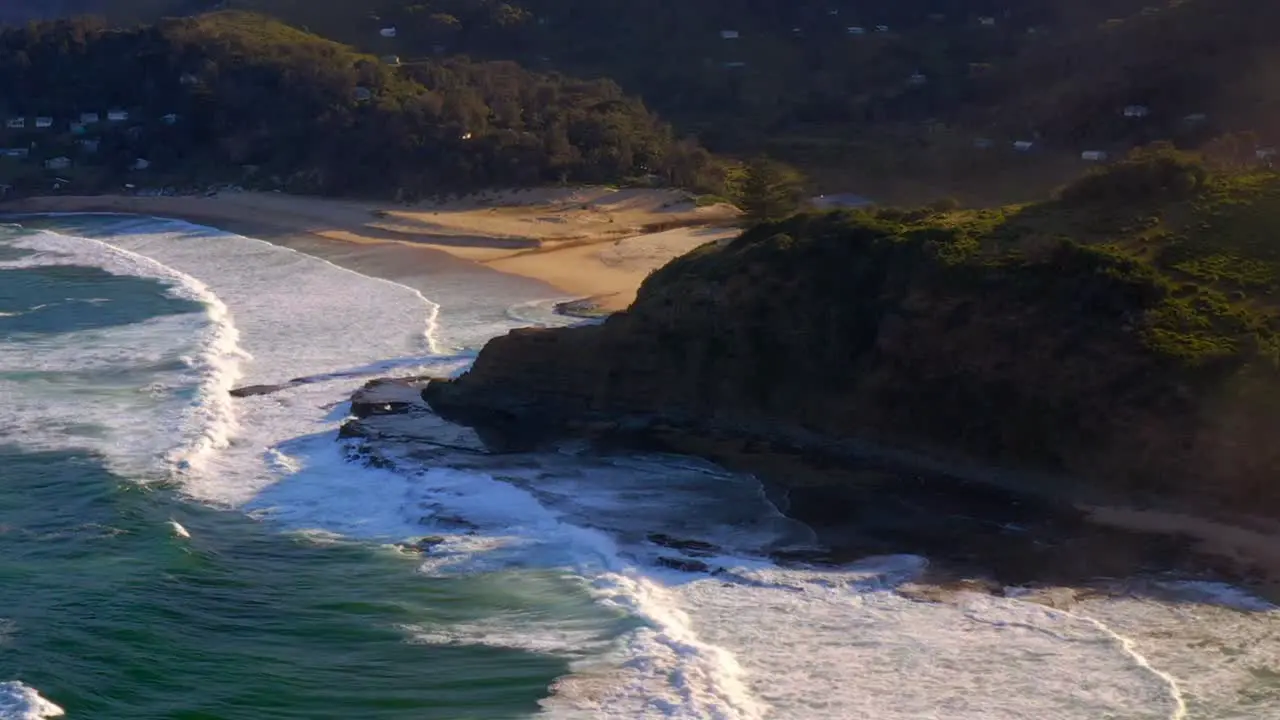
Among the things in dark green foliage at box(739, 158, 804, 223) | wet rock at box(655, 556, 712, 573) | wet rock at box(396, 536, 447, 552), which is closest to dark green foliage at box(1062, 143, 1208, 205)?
wet rock at box(655, 556, 712, 573)

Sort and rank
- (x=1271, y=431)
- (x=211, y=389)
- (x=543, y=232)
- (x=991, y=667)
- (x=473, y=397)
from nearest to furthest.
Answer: (x=991, y=667)
(x=1271, y=431)
(x=473, y=397)
(x=211, y=389)
(x=543, y=232)

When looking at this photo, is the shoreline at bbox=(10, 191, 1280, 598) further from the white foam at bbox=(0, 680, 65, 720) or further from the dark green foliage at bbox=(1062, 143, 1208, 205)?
the white foam at bbox=(0, 680, 65, 720)

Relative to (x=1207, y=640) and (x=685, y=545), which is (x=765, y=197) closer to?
(x=685, y=545)

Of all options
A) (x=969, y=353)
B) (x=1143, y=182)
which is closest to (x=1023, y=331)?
(x=969, y=353)

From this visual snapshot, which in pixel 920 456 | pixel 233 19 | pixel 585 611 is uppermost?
pixel 233 19

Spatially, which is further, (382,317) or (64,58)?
(64,58)

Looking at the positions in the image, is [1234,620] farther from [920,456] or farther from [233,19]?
[233,19]

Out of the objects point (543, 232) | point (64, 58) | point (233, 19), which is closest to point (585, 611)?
point (543, 232)
